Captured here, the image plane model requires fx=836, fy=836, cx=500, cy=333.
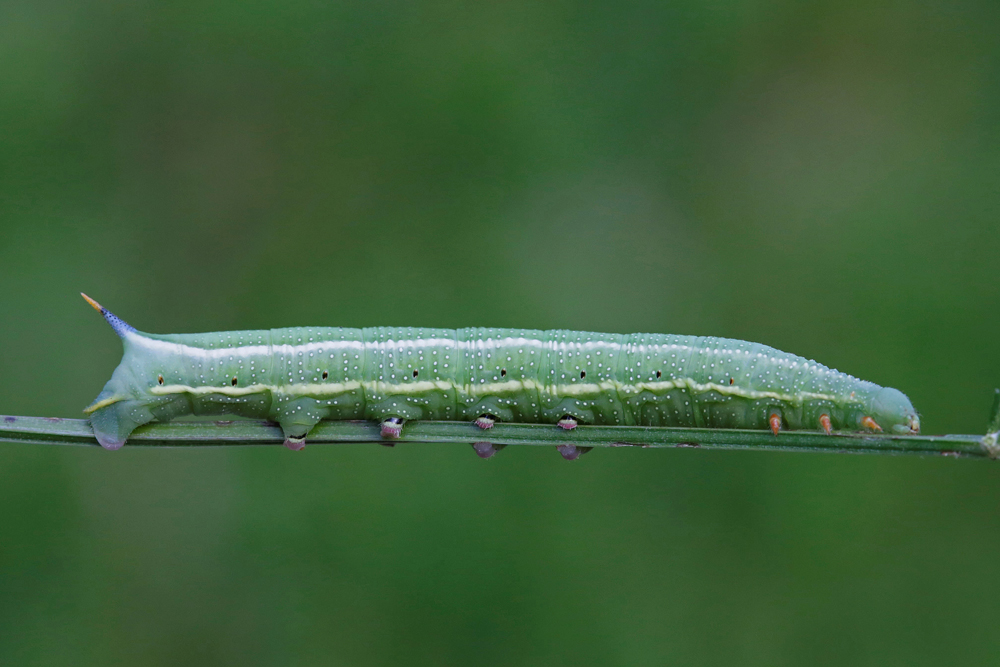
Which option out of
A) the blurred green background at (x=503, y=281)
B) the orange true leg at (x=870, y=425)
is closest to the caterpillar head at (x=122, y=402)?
the blurred green background at (x=503, y=281)

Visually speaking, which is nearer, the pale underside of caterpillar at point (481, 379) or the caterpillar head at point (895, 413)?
the caterpillar head at point (895, 413)

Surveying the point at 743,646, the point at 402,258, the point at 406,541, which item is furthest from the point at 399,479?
the point at 743,646

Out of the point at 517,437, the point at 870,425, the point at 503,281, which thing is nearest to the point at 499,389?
the point at 517,437

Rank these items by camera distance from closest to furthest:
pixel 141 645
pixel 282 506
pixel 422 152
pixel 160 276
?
pixel 141 645
pixel 282 506
pixel 160 276
pixel 422 152

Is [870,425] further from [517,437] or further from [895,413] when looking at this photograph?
[517,437]

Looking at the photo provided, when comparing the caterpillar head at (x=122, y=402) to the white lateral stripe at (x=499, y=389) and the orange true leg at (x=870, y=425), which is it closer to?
the white lateral stripe at (x=499, y=389)

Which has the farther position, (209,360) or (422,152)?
(422,152)

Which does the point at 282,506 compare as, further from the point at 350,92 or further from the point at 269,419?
the point at 350,92
